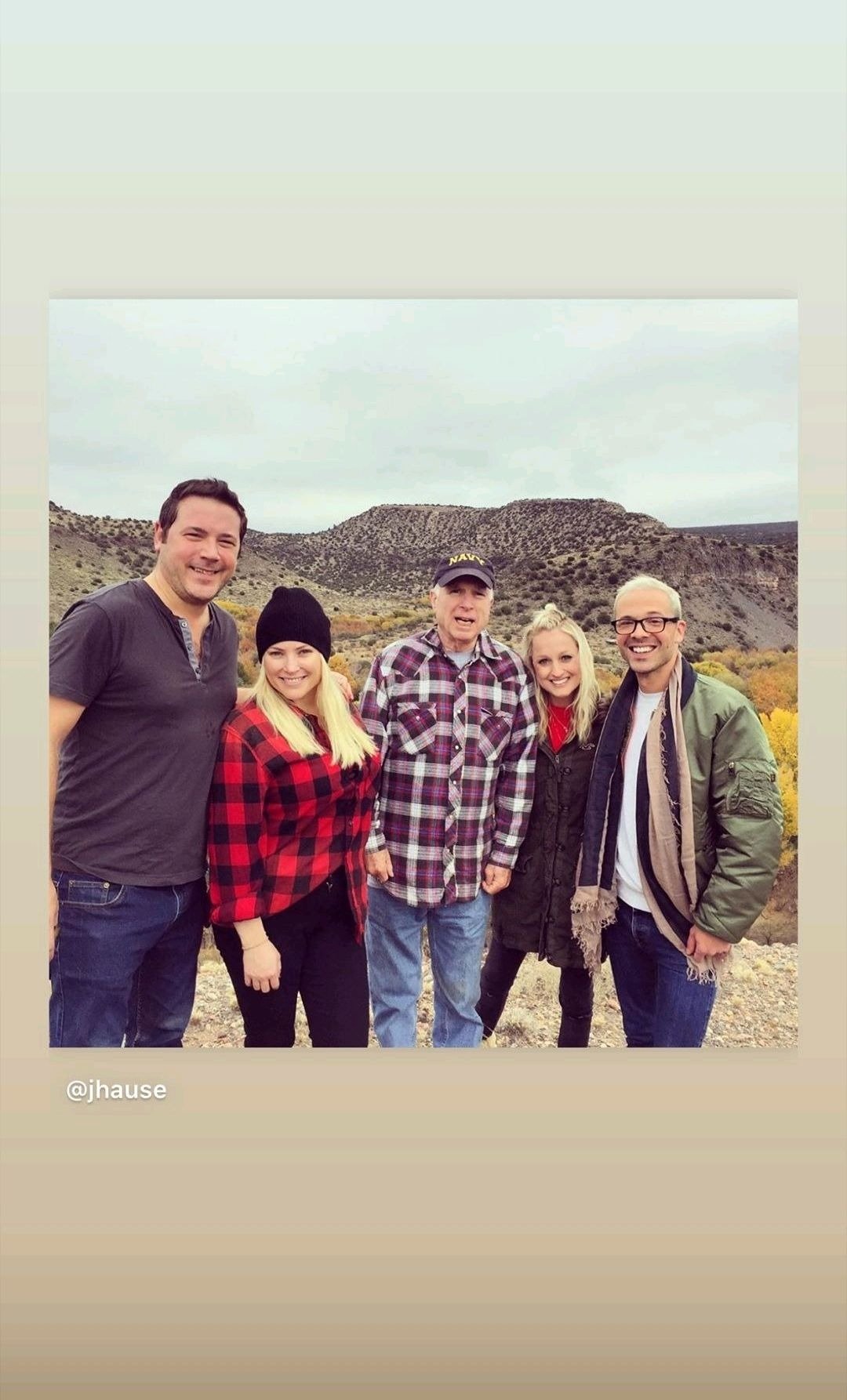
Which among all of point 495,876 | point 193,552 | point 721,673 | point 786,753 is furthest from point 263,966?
point 721,673

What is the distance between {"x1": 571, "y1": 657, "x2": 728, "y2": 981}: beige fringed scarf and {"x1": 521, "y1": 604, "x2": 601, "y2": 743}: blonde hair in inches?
4.1

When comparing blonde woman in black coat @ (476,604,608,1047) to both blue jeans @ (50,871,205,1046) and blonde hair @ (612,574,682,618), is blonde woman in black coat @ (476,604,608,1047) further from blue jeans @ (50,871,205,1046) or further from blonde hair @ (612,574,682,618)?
blue jeans @ (50,871,205,1046)

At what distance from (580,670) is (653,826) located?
1.72ft

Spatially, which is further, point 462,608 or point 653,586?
point 462,608

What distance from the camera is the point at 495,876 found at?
2441 millimetres

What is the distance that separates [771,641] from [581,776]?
3.98ft

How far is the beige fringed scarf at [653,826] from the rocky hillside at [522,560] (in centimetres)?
40

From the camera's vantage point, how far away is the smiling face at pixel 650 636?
217cm

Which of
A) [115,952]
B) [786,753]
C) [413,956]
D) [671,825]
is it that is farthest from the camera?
[786,753]

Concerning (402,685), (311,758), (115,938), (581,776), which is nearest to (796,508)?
(581,776)

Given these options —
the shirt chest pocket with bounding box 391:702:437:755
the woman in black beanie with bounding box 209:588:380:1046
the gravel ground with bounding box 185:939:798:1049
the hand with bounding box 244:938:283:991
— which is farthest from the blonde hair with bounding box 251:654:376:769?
the gravel ground with bounding box 185:939:798:1049

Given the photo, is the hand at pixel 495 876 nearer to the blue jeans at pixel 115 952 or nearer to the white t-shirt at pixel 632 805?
the white t-shirt at pixel 632 805

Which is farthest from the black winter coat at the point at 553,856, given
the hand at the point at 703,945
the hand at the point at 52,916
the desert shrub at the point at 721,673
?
the hand at the point at 52,916

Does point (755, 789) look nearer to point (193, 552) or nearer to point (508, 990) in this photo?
point (508, 990)
